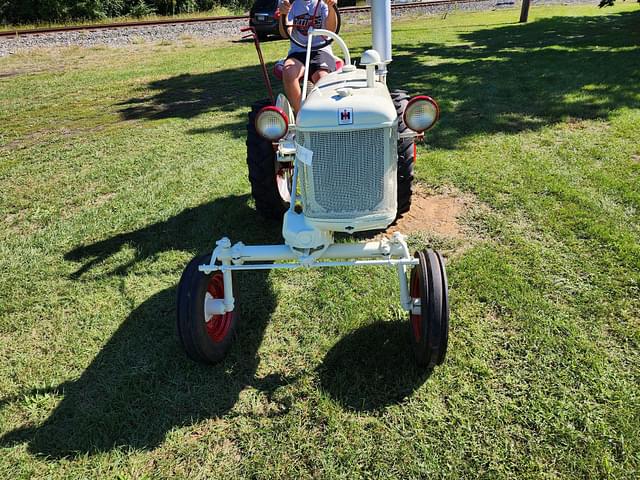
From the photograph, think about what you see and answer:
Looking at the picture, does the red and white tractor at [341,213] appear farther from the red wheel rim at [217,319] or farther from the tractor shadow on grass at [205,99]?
the tractor shadow on grass at [205,99]

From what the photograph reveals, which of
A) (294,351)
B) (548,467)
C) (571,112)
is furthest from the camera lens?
(571,112)

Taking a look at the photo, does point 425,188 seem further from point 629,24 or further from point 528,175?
point 629,24

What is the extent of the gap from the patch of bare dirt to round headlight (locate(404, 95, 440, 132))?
1.35 metres

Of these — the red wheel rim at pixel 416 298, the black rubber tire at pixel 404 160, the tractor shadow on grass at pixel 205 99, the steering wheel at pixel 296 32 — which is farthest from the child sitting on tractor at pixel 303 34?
the tractor shadow on grass at pixel 205 99

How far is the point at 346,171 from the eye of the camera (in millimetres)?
2488

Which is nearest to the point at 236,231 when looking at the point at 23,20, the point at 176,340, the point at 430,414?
the point at 176,340

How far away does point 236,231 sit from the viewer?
13.8 ft

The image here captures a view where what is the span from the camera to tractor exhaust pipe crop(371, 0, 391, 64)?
3.44 meters

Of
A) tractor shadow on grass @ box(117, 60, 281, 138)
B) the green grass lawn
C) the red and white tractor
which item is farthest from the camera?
tractor shadow on grass @ box(117, 60, 281, 138)

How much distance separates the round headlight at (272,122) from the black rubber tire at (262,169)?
2.71ft

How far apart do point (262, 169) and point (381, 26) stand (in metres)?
1.36

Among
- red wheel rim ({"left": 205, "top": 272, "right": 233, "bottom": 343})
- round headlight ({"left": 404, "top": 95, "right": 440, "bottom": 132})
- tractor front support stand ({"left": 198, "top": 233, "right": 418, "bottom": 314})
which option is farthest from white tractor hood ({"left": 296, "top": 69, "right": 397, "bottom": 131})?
red wheel rim ({"left": 205, "top": 272, "right": 233, "bottom": 343})

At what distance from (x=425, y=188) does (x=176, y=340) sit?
279cm

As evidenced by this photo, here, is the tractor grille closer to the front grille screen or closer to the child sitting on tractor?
the front grille screen
